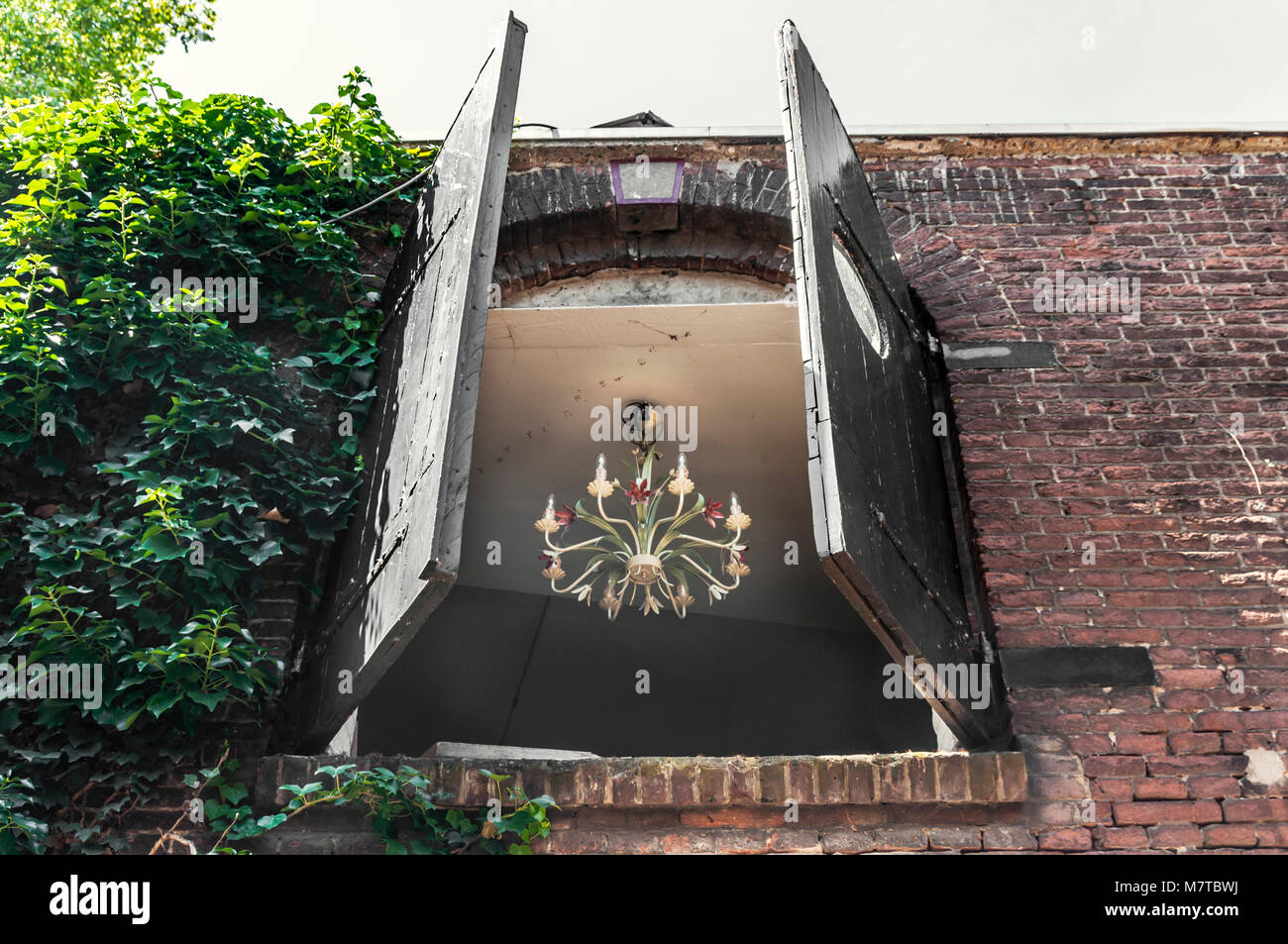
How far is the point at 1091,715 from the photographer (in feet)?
14.4

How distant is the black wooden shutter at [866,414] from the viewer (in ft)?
12.3

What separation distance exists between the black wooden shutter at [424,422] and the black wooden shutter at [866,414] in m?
1.04

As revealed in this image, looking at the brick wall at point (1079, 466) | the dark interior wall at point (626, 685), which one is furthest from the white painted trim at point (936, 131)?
the dark interior wall at point (626, 685)

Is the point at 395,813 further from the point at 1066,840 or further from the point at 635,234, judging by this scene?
the point at 635,234

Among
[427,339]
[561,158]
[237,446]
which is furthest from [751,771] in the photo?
[561,158]

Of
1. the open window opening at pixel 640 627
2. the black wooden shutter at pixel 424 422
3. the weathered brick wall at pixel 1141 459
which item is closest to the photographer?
the black wooden shutter at pixel 424 422

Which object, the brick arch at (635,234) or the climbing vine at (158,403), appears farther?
the brick arch at (635,234)

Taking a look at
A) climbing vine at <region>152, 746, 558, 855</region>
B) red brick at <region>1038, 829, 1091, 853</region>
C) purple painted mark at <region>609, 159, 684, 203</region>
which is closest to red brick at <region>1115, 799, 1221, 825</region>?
red brick at <region>1038, 829, 1091, 853</region>

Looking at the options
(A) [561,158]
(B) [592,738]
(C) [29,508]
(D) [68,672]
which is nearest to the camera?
(D) [68,672]

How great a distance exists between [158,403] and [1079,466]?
12.0 feet

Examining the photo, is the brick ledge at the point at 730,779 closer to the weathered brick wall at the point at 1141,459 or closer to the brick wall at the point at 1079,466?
the brick wall at the point at 1079,466

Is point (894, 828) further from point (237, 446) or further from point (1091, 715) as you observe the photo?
point (237, 446)

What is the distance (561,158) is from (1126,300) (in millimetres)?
2772

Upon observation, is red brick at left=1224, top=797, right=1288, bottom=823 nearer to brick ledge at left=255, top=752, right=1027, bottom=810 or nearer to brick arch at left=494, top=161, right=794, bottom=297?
brick ledge at left=255, top=752, right=1027, bottom=810
